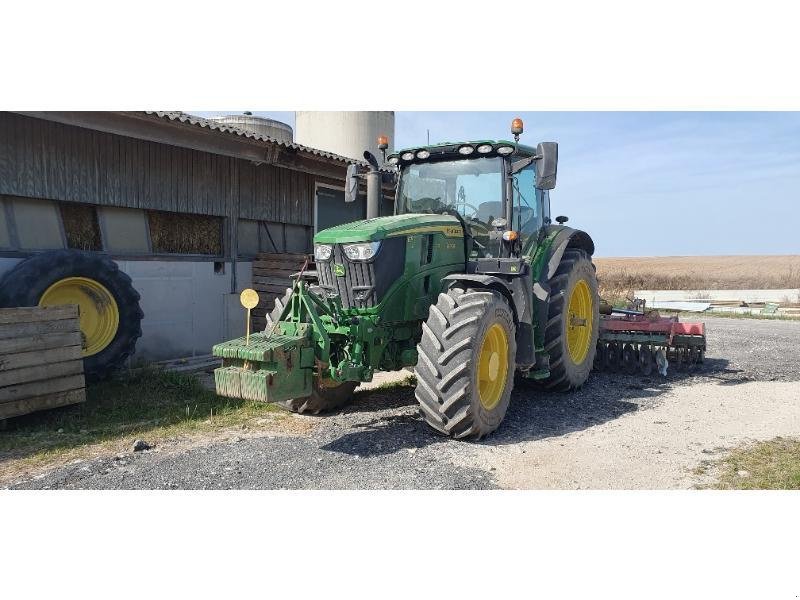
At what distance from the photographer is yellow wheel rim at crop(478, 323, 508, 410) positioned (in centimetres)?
536

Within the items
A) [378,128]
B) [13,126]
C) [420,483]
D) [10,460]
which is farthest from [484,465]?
[378,128]

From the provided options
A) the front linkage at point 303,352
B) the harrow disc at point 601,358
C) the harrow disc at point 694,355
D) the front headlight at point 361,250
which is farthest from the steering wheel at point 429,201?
the harrow disc at point 694,355

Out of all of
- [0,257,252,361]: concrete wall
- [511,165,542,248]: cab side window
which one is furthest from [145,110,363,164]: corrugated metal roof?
[511,165,542,248]: cab side window

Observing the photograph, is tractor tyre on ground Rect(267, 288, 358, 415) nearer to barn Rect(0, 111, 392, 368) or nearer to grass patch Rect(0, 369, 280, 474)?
grass patch Rect(0, 369, 280, 474)

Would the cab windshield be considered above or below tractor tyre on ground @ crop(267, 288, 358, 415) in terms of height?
above

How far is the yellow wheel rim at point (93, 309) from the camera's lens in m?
6.87

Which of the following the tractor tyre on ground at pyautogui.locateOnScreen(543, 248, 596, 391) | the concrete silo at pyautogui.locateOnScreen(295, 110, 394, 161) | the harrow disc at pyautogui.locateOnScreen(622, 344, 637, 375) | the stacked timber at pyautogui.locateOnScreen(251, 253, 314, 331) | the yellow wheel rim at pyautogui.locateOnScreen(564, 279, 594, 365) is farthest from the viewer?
the concrete silo at pyautogui.locateOnScreen(295, 110, 394, 161)

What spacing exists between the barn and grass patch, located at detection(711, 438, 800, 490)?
4174 mm

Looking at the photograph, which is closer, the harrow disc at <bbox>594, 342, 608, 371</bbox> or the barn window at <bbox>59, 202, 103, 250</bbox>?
the barn window at <bbox>59, 202, 103, 250</bbox>

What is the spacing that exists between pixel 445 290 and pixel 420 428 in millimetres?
1290

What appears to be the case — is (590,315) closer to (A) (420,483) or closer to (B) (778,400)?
(B) (778,400)

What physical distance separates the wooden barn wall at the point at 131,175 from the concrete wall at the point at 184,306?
85 cm

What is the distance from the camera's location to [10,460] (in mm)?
4680

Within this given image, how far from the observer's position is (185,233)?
8.99 metres
